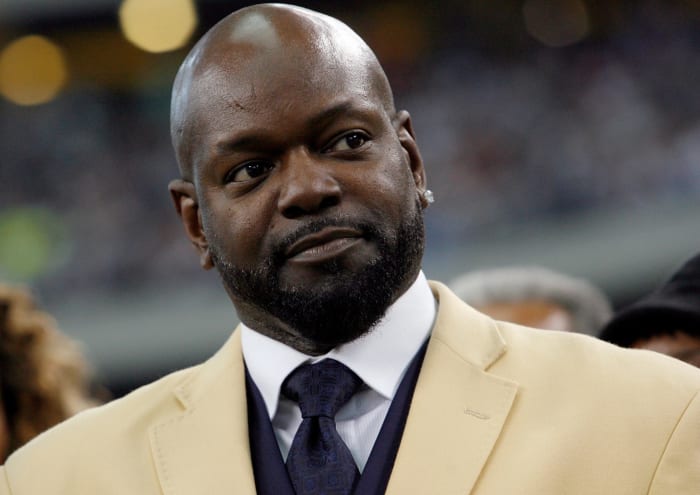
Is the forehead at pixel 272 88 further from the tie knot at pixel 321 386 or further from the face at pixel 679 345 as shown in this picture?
the face at pixel 679 345

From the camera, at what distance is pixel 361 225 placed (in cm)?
188

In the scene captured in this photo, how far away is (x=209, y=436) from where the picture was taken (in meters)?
1.99

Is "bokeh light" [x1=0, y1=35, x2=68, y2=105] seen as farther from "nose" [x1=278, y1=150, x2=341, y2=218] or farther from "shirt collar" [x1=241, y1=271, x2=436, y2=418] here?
"nose" [x1=278, y1=150, x2=341, y2=218]

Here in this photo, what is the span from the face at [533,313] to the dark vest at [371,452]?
5.55 feet

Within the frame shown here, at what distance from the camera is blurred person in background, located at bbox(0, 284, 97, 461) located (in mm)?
3367

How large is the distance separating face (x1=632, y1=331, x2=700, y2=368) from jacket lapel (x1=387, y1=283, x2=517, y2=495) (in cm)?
66

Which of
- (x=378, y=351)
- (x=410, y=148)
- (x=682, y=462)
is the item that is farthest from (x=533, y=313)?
(x=682, y=462)

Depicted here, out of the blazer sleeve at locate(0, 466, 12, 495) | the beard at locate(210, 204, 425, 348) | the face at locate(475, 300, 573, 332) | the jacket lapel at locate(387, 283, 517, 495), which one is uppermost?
the beard at locate(210, 204, 425, 348)

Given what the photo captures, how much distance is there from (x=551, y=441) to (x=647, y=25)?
964 centimetres

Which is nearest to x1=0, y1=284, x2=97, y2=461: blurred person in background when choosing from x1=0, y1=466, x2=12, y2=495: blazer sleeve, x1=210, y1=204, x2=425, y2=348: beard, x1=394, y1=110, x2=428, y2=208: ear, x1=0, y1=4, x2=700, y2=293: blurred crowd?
x1=0, y1=466, x2=12, y2=495: blazer sleeve

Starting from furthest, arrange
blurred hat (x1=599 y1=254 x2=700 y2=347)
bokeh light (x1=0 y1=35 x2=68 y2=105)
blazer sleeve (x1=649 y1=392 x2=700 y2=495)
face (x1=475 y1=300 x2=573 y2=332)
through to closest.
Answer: bokeh light (x1=0 y1=35 x2=68 y2=105) → face (x1=475 y1=300 x2=573 y2=332) → blurred hat (x1=599 y1=254 x2=700 y2=347) → blazer sleeve (x1=649 y1=392 x2=700 y2=495)

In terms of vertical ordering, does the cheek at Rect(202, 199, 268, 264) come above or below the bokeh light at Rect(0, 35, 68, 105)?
above

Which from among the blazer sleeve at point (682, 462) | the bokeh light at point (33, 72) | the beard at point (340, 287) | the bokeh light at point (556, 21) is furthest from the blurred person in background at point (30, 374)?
the bokeh light at point (33, 72)

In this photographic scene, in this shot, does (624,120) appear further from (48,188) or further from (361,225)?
(361,225)
